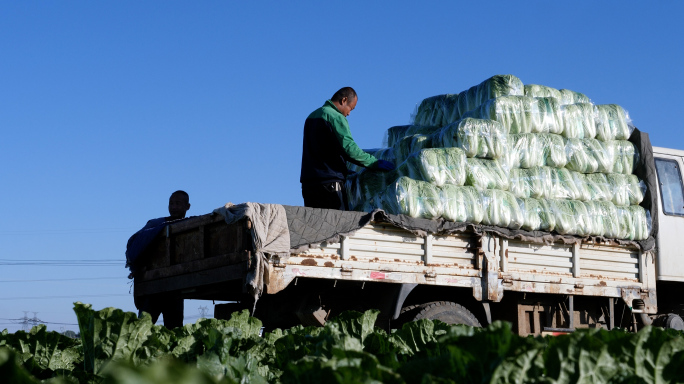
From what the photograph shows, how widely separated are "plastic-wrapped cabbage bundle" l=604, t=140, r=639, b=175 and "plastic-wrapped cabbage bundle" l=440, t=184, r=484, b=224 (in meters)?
2.24

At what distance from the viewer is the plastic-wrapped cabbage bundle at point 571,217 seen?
354 inches

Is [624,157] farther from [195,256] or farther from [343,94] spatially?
[195,256]

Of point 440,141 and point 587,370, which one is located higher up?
point 440,141

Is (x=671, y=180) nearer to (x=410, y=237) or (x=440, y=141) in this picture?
(x=440, y=141)

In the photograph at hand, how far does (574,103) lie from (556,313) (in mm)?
2568

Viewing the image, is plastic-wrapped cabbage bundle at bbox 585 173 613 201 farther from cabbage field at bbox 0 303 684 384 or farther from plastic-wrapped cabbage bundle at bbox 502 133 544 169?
cabbage field at bbox 0 303 684 384

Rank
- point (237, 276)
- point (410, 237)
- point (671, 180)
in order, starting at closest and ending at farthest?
point (237, 276), point (410, 237), point (671, 180)

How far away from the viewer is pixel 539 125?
967 cm

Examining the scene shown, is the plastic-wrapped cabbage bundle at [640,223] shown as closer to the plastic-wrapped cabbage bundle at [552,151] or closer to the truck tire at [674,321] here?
the plastic-wrapped cabbage bundle at [552,151]

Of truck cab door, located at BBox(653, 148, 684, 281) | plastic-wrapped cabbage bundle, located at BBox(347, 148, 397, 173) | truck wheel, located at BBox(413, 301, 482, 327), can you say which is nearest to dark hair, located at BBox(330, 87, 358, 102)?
plastic-wrapped cabbage bundle, located at BBox(347, 148, 397, 173)

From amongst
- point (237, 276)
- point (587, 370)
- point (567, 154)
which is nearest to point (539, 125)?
point (567, 154)

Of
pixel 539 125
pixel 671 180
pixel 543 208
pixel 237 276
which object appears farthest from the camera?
pixel 671 180

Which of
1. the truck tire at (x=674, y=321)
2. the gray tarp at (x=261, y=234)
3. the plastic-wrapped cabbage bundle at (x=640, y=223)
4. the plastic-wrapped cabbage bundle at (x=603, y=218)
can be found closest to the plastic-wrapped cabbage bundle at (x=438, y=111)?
the plastic-wrapped cabbage bundle at (x=603, y=218)

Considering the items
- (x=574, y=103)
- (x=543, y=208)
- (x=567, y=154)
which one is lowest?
(x=543, y=208)
